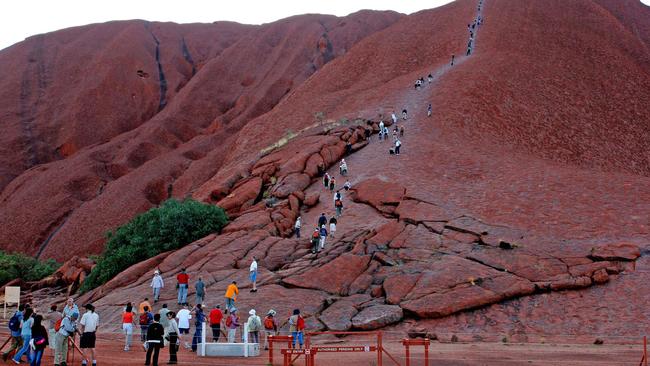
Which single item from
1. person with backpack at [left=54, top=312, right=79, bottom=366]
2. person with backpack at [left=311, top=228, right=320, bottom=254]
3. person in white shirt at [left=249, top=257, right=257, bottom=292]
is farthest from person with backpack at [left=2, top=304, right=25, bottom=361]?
person with backpack at [left=311, top=228, right=320, bottom=254]

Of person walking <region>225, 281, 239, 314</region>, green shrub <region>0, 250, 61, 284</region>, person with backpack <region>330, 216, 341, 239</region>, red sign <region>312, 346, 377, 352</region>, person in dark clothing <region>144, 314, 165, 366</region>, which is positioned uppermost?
person with backpack <region>330, 216, 341, 239</region>

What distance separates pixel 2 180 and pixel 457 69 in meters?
49.4

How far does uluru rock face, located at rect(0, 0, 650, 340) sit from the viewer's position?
2544cm

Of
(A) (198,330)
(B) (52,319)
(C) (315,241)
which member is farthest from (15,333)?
(C) (315,241)

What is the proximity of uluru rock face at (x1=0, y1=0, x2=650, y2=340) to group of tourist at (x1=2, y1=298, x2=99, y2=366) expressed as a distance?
9.30 meters

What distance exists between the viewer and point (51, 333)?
59.2ft

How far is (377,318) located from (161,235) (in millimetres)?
14739

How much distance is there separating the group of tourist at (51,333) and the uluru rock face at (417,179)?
9301 mm

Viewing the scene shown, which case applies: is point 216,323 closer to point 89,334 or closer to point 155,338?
point 155,338

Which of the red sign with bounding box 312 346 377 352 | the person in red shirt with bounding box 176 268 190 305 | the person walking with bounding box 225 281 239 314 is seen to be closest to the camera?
the red sign with bounding box 312 346 377 352

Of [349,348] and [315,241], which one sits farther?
[315,241]

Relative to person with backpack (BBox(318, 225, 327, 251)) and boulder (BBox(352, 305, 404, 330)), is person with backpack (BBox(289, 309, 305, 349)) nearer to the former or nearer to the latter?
boulder (BBox(352, 305, 404, 330))

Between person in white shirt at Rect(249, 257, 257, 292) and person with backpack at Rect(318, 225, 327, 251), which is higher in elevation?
person with backpack at Rect(318, 225, 327, 251)

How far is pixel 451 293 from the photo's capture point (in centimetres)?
2494
